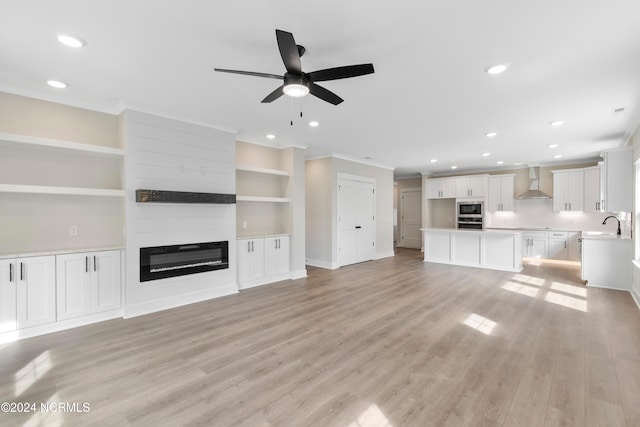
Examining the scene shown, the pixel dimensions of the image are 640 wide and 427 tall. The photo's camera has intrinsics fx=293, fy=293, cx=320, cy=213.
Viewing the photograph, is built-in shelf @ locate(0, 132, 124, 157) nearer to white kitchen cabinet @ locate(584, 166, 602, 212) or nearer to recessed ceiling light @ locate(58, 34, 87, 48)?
recessed ceiling light @ locate(58, 34, 87, 48)

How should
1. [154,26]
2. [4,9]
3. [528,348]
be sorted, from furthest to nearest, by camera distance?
[528,348], [154,26], [4,9]

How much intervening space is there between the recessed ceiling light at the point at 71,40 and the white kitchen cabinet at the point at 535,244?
389 inches

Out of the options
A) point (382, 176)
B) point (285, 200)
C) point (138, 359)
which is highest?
point (382, 176)

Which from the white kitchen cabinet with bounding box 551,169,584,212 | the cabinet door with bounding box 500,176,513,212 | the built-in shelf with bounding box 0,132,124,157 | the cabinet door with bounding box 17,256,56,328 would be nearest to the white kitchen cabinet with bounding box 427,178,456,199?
the cabinet door with bounding box 500,176,513,212

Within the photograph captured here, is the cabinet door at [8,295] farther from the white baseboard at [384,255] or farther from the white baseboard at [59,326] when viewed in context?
the white baseboard at [384,255]

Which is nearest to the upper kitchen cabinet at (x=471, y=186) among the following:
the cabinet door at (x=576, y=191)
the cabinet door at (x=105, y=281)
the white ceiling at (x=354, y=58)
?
the cabinet door at (x=576, y=191)

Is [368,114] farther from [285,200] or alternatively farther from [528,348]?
[528,348]

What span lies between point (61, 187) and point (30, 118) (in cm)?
91

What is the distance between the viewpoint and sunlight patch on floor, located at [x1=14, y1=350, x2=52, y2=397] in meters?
2.36

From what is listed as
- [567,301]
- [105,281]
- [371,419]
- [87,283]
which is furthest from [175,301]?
[567,301]

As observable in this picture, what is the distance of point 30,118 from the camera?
355 centimetres

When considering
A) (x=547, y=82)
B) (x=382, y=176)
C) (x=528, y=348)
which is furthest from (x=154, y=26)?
(x=382, y=176)

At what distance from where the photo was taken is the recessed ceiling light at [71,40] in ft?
7.89

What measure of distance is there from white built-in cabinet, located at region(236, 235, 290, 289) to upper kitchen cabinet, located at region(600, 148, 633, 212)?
596 cm
